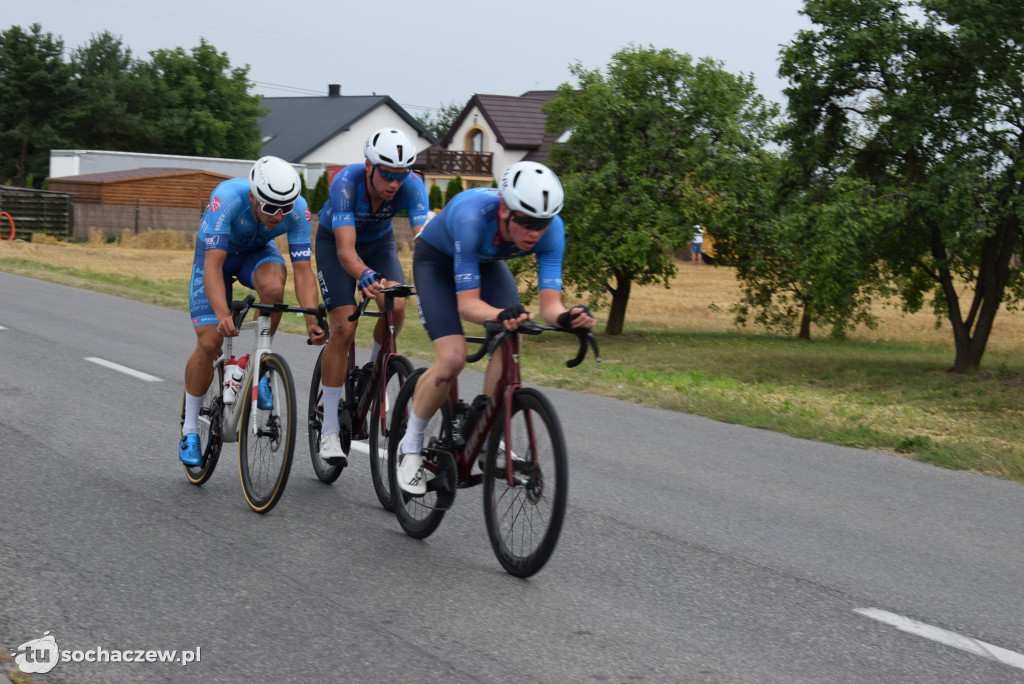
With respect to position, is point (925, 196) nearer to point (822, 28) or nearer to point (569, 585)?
point (822, 28)

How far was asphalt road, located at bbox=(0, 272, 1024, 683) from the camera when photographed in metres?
4.33

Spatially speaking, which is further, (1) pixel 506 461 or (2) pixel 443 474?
(2) pixel 443 474

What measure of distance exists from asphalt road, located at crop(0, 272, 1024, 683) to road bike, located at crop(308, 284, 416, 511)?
205 millimetres

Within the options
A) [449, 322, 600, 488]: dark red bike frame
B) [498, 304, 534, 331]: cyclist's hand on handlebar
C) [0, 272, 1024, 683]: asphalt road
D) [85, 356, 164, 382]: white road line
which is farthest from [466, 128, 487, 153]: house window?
[498, 304, 534, 331]: cyclist's hand on handlebar

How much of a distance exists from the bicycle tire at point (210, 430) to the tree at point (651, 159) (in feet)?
59.1

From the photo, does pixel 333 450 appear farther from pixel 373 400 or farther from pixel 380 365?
pixel 380 365

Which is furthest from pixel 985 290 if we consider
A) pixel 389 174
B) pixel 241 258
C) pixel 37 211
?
pixel 37 211

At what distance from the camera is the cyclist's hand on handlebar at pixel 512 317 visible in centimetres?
501

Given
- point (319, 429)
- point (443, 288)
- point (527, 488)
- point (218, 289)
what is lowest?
point (319, 429)

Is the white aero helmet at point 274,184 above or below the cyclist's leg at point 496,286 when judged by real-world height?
above

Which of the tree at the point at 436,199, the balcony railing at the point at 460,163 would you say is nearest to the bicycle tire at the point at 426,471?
the tree at the point at 436,199

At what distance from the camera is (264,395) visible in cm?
621

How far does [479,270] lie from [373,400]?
1333 millimetres

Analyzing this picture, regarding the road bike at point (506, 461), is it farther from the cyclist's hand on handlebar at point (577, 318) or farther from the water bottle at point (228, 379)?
the water bottle at point (228, 379)
